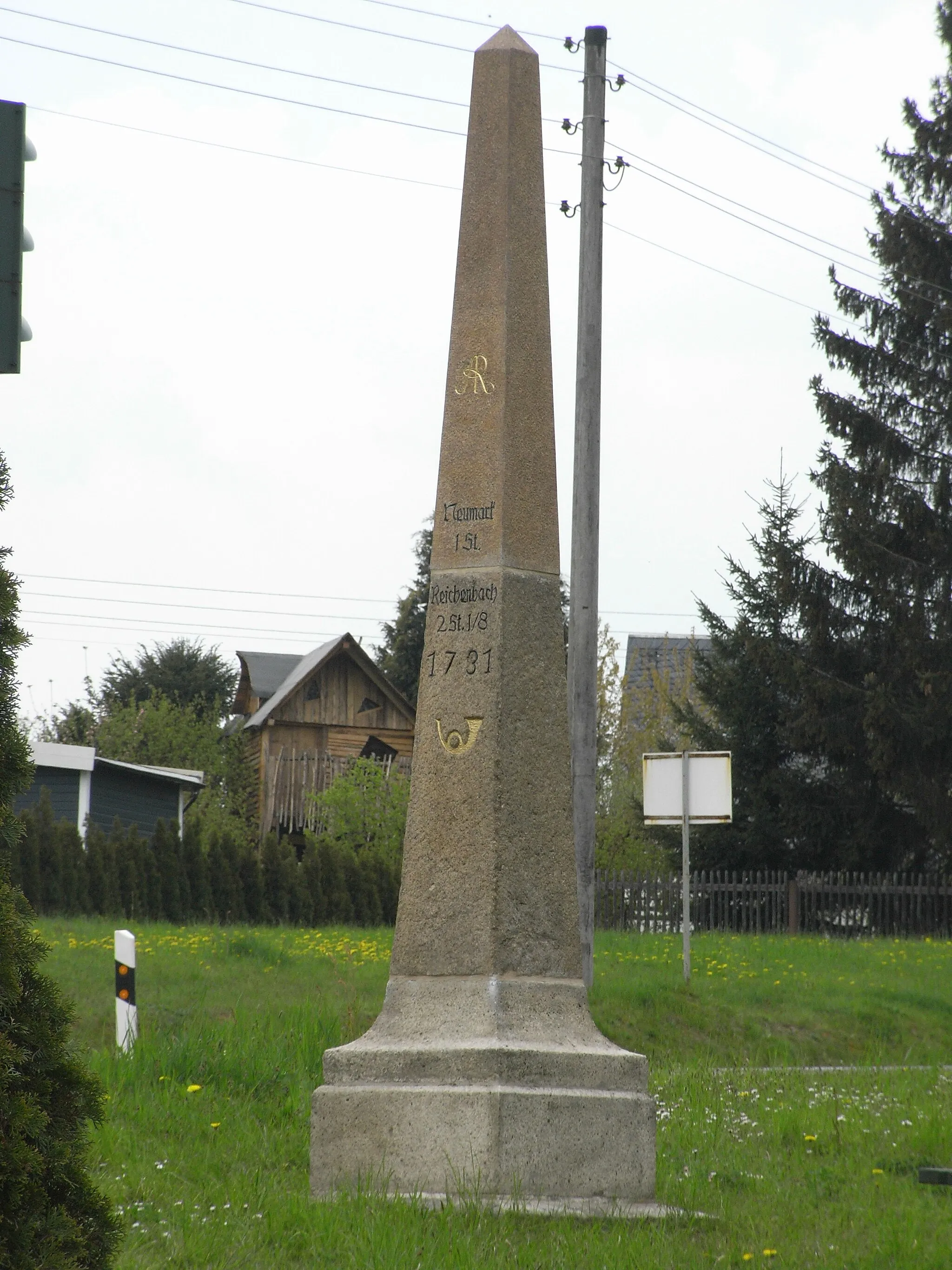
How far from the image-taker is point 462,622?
6.53m

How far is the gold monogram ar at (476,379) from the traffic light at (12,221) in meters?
2.45

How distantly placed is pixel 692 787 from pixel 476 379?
26.3ft

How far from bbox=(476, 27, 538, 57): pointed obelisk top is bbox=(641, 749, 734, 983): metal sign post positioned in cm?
790

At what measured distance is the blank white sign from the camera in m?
13.9

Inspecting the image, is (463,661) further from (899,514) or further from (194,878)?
(899,514)

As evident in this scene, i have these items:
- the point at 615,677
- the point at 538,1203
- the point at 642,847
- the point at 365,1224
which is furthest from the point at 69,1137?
the point at 615,677

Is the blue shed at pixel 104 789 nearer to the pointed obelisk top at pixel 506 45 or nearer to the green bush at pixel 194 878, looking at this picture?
the green bush at pixel 194 878

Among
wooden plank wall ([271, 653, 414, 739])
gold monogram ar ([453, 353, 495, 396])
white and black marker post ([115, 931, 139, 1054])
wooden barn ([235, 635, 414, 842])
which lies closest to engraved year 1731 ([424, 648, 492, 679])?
gold monogram ar ([453, 353, 495, 396])

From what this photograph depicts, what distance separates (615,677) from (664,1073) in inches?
1000

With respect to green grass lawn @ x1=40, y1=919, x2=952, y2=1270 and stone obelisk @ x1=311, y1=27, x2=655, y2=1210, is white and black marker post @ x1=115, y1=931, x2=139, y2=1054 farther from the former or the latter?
stone obelisk @ x1=311, y1=27, x2=655, y2=1210

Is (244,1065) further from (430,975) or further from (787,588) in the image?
(787,588)

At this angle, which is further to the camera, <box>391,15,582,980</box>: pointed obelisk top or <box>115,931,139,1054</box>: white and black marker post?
<box>115,931,139,1054</box>: white and black marker post

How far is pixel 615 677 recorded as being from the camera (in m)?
35.0

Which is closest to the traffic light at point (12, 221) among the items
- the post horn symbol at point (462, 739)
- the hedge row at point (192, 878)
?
the post horn symbol at point (462, 739)
